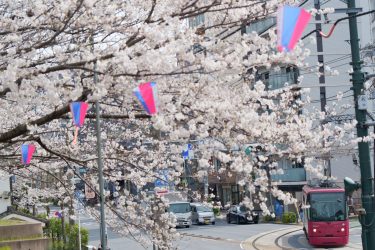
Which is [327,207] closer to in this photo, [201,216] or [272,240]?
[272,240]

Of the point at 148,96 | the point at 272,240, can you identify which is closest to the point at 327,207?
the point at 272,240

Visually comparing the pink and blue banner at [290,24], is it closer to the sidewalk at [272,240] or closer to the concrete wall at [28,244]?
the concrete wall at [28,244]

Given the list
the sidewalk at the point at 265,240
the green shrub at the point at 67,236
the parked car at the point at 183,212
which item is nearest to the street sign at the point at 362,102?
the green shrub at the point at 67,236

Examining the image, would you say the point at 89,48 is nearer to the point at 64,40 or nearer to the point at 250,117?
the point at 64,40

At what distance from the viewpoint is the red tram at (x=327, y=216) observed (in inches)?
954

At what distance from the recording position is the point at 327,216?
79.9 feet

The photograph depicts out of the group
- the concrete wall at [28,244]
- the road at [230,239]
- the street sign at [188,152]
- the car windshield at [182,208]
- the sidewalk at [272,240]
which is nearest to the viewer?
the street sign at [188,152]

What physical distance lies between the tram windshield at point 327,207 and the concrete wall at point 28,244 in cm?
1114

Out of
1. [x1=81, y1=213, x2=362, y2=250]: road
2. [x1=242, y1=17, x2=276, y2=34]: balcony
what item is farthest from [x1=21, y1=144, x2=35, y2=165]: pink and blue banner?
[x1=81, y1=213, x2=362, y2=250]: road

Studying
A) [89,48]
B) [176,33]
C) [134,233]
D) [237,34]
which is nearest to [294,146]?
[237,34]

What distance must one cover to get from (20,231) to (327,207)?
41.1 ft

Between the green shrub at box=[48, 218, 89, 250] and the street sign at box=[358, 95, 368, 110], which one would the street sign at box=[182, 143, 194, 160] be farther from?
the green shrub at box=[48, 218, 89, 250]

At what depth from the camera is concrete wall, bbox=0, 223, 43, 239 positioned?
19891mm

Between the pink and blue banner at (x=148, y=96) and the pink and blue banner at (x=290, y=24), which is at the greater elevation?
the pink and blue banner at (x=290, y=24)
